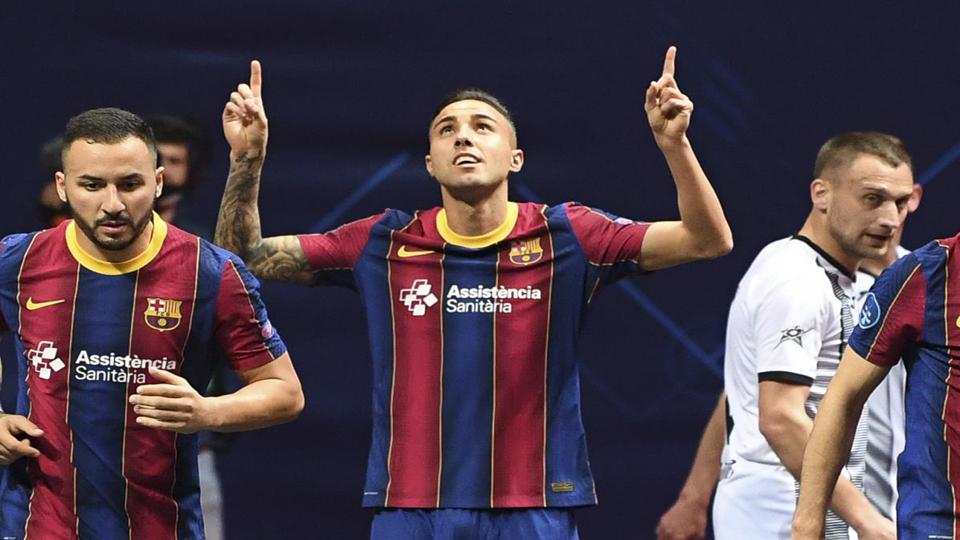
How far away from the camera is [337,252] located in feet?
15.3

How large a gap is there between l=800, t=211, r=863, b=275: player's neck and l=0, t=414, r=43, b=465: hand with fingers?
241 centimetres

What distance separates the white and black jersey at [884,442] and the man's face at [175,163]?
2.40 m

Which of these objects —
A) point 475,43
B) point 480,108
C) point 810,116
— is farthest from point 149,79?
point 810,116

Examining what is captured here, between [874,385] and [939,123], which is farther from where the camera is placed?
[939,123]

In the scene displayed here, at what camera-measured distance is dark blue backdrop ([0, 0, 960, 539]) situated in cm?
580

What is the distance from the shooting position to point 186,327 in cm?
404

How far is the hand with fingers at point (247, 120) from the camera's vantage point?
457 cm

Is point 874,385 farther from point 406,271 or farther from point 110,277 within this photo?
point 110,277

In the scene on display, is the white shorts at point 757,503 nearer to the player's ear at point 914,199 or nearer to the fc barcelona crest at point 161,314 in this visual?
the player's ear at point 914,199

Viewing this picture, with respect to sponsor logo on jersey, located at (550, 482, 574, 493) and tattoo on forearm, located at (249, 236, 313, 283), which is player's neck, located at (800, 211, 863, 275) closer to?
sponsor logo on jersey, located at (550, 482, 574, 493)

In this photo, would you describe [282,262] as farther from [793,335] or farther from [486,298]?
[793,335]

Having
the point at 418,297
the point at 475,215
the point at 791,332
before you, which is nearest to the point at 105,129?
the point at 418,297

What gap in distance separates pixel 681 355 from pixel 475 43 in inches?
54.6

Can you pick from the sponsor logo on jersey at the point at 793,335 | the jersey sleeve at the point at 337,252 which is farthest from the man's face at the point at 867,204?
the jersey sleeve at the point at 337,252
